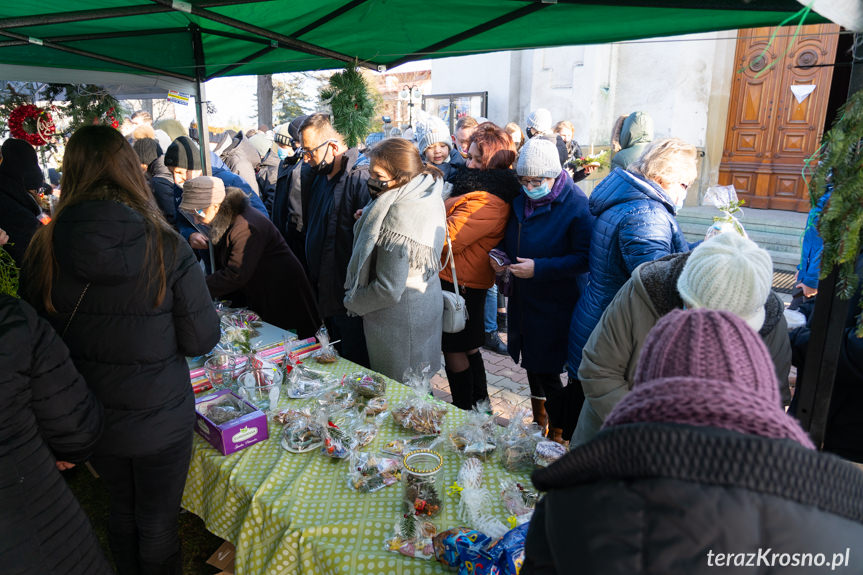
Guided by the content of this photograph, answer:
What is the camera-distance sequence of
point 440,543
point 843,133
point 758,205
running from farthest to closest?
point 758,205 → point 440,543 → point 843,133

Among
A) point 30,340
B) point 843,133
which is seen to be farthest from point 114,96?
point 843,133

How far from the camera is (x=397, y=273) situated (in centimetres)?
283

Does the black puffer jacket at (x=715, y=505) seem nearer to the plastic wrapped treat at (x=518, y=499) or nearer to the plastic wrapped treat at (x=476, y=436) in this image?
the plastic wrapped treat at (x=518, y=499)

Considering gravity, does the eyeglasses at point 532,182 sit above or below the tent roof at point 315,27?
below

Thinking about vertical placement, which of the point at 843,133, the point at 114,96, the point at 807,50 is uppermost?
the point at 807,50

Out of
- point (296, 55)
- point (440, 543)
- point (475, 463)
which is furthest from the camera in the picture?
point (296, 55)

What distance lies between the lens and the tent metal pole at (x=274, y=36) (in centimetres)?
306

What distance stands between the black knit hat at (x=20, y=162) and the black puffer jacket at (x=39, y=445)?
11.5ft

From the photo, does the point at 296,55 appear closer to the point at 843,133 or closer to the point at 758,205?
the point at 843,133

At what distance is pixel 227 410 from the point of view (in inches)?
90.4

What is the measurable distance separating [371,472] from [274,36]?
3092mm

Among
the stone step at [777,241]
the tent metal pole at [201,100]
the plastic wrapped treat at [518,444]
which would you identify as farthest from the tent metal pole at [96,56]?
the stone step at [777,241]

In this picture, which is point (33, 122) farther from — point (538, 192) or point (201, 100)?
point (538, 192)

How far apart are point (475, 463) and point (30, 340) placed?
4.62 feet
